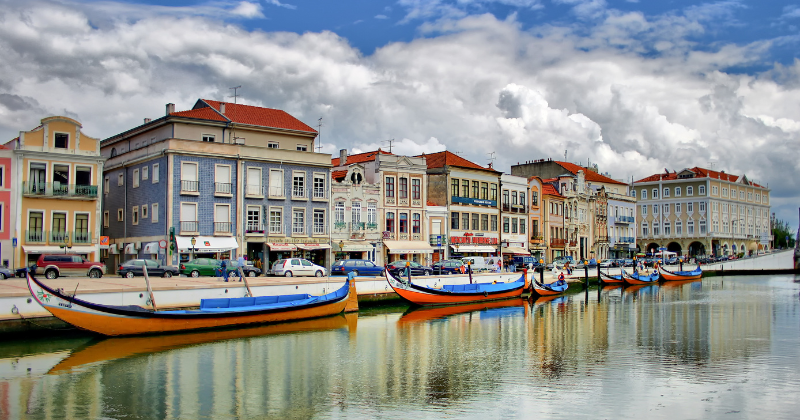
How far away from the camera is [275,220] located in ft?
181

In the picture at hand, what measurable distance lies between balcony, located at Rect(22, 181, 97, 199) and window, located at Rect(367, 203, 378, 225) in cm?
2184

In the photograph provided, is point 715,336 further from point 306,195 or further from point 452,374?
point 306,195

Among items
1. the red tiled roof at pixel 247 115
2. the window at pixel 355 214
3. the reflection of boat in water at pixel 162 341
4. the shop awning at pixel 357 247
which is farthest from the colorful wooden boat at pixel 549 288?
the red tiled roof at pixel 247 115

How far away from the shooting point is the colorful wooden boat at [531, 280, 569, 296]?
53000 mm

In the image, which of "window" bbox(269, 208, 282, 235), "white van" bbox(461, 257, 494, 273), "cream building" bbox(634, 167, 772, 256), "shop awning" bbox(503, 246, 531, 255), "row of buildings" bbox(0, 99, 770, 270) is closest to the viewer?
"row of buildings" bbox(0, 99, 770, 270)

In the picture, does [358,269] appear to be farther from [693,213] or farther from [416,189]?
[693,213]

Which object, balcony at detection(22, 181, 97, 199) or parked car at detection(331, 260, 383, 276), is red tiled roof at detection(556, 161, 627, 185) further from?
balcony at detection(22, 181, 97, 199)

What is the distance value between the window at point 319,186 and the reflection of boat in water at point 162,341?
73.6 feet

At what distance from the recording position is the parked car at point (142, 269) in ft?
139

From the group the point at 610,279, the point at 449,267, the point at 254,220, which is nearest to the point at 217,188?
the point at 254,220

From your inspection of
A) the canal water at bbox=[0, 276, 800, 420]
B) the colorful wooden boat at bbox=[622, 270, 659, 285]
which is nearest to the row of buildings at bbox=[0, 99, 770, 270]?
the colorful wooden boat at bbox=[622, 270, 659, 285]

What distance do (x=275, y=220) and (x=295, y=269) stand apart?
8714 mm

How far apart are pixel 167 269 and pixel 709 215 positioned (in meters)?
96.3

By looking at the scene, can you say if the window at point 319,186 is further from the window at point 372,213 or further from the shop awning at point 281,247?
the window at point 372,213
